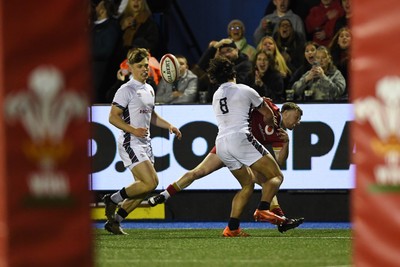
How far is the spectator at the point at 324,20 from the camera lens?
62.5ft

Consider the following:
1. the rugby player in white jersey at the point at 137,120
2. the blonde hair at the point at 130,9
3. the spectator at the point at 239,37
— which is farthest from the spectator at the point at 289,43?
the rugby player in white jersey at the point at 137,120

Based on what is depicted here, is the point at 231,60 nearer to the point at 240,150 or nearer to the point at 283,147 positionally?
the point at 283,147

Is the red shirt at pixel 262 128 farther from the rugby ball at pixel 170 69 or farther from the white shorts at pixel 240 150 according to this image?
the rugby ball at pixel 170 69

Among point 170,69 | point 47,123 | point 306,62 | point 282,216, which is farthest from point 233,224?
point 47,123

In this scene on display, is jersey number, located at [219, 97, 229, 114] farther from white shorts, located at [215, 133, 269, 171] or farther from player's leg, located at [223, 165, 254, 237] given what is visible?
player's leg, located at [223, 165, 254, 237]

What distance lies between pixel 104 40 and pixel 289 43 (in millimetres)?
3169

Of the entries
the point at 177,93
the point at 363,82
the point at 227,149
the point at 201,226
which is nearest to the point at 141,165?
the point at 227,149

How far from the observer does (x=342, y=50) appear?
18.2 m

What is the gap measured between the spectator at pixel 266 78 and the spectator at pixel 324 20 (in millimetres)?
1401

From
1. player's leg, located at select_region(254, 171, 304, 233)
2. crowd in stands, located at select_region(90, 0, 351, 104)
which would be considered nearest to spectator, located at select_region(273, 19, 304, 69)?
crowd in stands, located at select_region(90, 0, 351, 104)

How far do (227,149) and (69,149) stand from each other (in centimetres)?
791

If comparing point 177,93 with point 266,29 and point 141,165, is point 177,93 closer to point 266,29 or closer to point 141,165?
point 266,29

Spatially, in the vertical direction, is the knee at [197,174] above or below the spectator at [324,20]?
below

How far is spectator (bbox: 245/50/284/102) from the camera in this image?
17.7 metres
